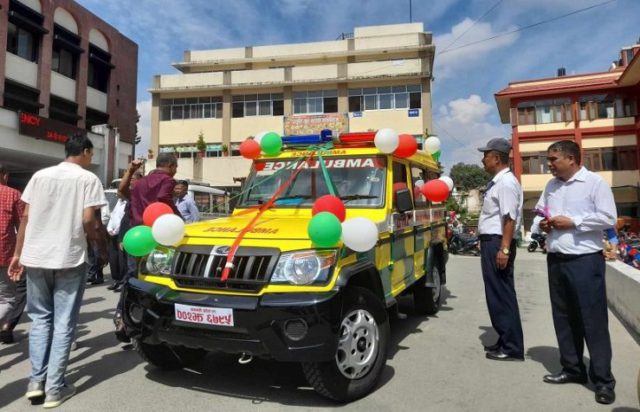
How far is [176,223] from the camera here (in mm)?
3438

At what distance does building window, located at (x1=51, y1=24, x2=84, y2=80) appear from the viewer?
23391 mm

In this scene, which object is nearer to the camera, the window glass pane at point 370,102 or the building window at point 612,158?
the building window at point 612,158

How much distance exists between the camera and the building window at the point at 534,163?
28.2m

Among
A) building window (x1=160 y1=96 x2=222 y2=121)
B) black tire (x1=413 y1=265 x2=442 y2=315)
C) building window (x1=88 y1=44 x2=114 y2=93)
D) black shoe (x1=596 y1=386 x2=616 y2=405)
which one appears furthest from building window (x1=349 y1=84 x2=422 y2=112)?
black shoe (x1=596 y1=386 x2=616 y2=405)

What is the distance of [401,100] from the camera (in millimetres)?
31500

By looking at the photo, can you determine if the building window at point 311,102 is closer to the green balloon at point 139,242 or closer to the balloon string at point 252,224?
the balloon string at point 252,224

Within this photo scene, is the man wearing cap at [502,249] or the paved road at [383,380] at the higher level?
the man wearing cap at [502,249]

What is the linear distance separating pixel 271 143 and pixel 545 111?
1136 inches

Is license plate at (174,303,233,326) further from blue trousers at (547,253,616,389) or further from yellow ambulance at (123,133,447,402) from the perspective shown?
blue trousers at (547,253,616,389)

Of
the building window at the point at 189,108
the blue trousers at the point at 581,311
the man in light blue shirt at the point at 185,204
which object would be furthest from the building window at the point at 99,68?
the blue trousers at the point at 581,311

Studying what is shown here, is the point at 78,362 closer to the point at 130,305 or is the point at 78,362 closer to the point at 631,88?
the point at 130,305

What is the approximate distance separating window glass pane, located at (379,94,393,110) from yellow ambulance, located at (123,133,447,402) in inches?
1111

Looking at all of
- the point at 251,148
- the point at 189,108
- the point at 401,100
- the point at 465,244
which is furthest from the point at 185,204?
the point at 189,108

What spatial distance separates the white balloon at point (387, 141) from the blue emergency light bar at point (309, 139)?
1.80ft
